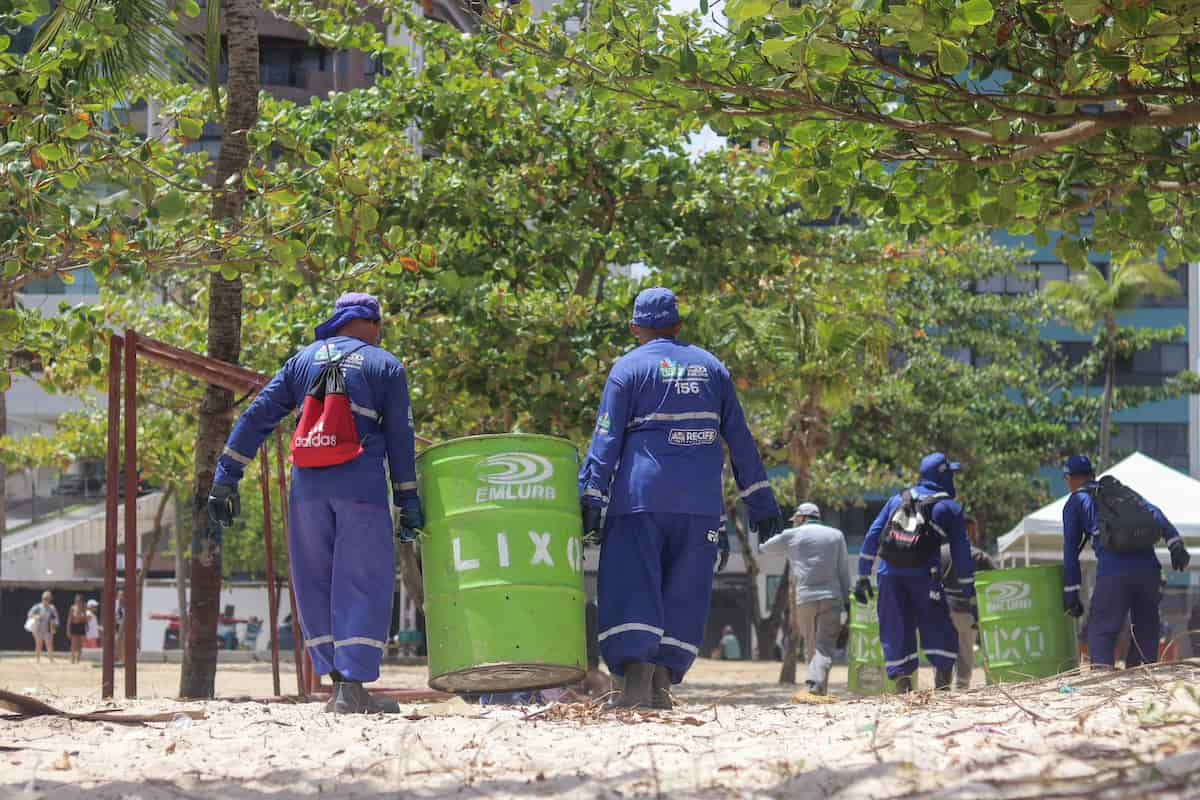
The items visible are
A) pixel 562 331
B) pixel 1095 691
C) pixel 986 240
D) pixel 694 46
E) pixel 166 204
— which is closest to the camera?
pixel 1095 691

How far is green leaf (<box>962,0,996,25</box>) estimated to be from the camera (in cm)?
645

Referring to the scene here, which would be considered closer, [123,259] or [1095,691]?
[1095,691]

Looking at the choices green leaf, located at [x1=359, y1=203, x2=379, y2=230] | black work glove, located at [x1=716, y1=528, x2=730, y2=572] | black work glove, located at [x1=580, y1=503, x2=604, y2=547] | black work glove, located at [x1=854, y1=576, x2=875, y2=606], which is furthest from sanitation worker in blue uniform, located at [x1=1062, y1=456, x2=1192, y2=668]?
green leaf, located at [x1=359, y1=203, x2=379, y2=230]

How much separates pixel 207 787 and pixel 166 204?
3.32m

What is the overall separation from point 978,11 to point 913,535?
493 cm

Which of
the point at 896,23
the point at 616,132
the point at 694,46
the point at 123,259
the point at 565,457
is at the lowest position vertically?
the point at 565,457

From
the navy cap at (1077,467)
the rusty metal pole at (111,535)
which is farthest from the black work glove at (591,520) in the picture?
the navy cap at (1077,467)

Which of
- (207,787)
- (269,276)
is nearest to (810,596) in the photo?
(269,276)

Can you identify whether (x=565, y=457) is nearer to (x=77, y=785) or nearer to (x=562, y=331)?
(x=77, y=785)

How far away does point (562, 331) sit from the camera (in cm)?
1525

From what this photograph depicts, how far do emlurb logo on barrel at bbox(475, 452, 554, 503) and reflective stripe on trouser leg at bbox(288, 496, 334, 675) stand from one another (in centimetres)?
70

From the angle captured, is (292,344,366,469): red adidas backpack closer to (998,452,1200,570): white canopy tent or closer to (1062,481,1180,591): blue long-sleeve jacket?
(1062,481,1180,591): blue long-sleeve jacket

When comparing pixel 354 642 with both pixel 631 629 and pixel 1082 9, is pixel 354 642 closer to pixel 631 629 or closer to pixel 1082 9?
pixel 631 629

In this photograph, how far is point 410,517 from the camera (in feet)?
21.3
